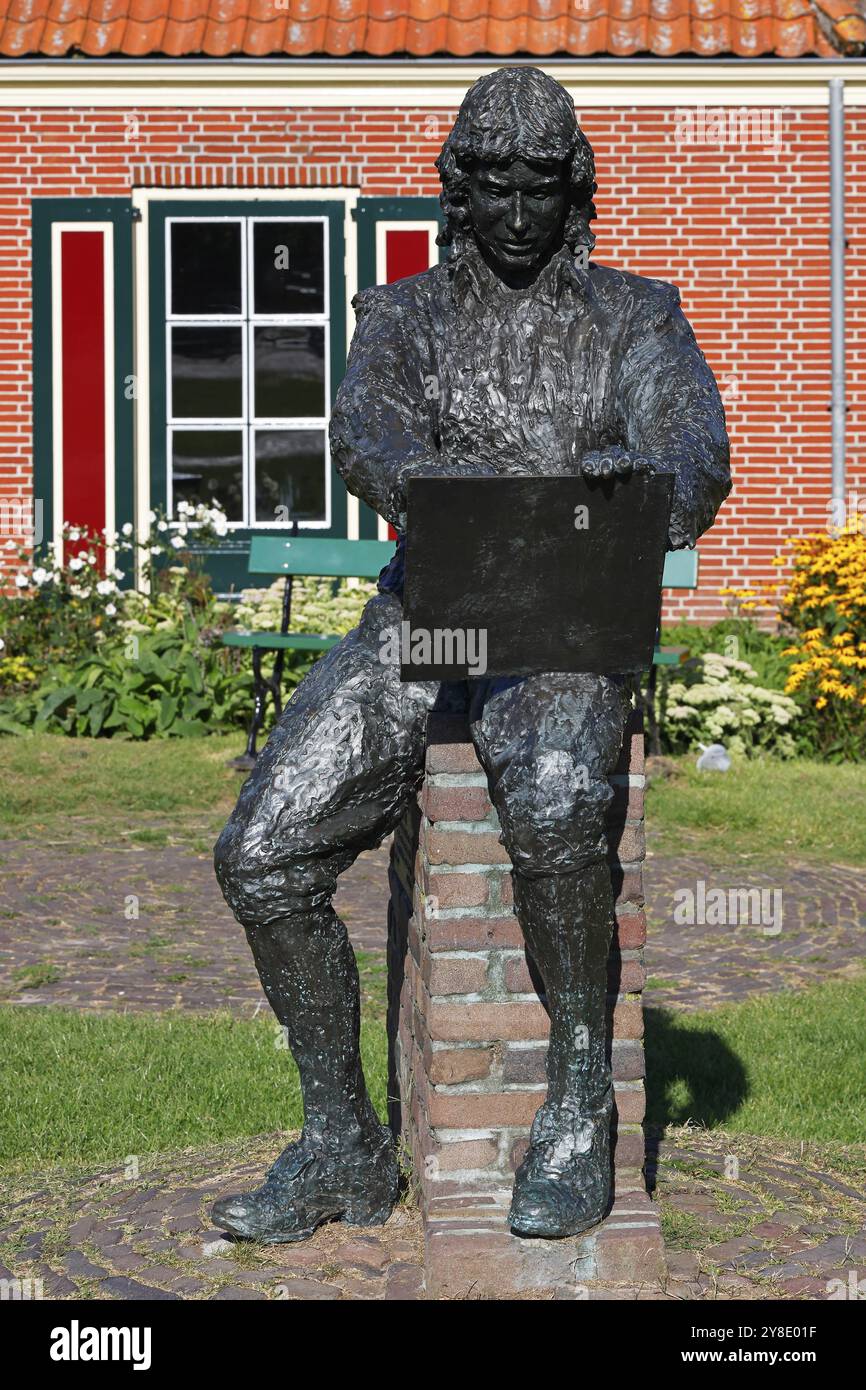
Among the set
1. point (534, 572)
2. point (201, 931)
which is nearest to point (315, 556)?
point (201, 931)

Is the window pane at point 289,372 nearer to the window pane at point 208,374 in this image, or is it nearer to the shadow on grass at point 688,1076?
the window pane at point 208,374

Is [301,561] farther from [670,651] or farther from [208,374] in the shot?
[208,374]

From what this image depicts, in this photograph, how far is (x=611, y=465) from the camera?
3018 mm

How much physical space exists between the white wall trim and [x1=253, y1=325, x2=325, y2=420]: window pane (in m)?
1.34

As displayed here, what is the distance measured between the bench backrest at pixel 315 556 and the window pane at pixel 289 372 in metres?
2.13

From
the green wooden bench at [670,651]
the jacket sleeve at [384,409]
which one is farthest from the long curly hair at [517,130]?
the green wooden bench at [670,651]

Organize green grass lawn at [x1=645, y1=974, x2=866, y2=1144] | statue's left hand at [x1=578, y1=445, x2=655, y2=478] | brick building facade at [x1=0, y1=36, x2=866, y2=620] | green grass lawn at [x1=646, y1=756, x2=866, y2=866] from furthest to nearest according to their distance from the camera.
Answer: brick building facade at [x1=0, y1=36, x2=866, y2=620], green grass lawn at [x1=646, y1=756, x2=866, y2=866], green grass lawn at [x1=645, y1=974, x2=866, y2=1144], statue's left hand at [x1=578, y1=445, x2=655, y2=478]

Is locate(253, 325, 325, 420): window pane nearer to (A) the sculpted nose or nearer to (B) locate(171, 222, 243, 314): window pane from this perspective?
(B) locate(171, 222, 243, 314): window pane

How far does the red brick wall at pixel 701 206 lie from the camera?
35.9 ft

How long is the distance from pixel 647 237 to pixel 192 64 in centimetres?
284

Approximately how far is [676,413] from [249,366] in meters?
8.05

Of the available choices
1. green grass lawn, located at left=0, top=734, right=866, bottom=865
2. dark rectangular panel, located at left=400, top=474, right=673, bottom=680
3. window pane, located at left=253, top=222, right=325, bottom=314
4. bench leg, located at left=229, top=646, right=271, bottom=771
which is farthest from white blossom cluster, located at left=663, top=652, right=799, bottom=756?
dark rectangular panel, located at left=400, top=474, right=673, bottom=680

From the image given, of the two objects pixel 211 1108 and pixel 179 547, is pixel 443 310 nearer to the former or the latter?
pixel 211 1108

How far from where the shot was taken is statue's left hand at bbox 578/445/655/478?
9.90 feet
